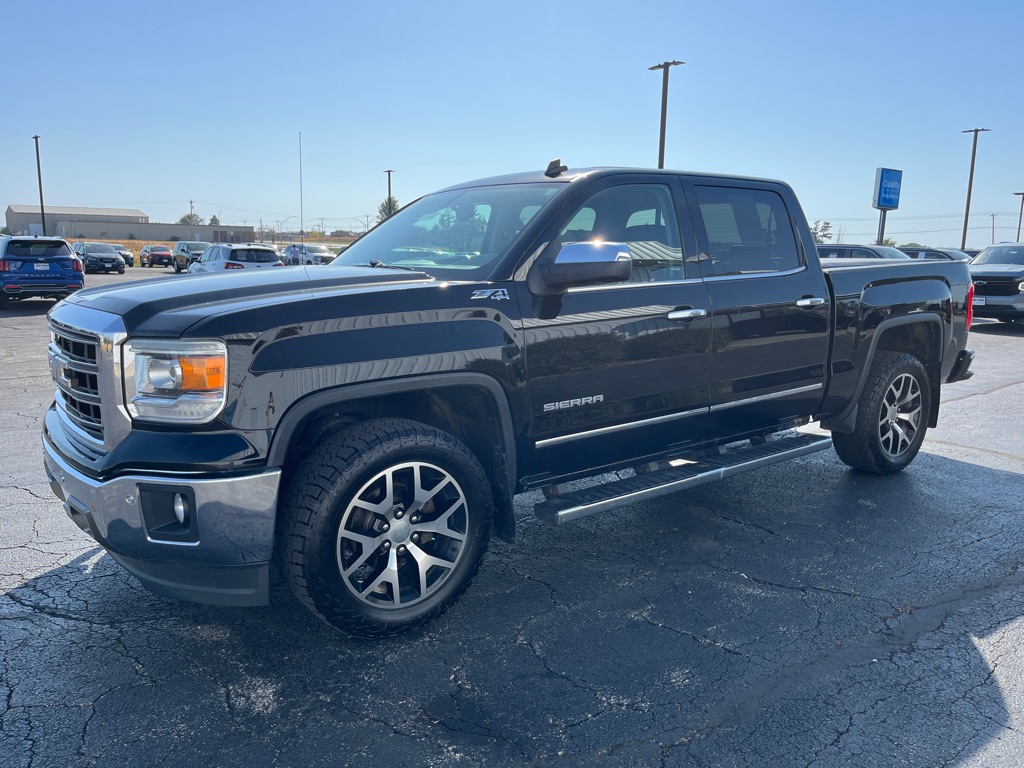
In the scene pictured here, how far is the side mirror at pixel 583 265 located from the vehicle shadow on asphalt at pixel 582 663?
57.9 inches

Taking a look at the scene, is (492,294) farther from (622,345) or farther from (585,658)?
(585,658)

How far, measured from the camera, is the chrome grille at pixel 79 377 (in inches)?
120

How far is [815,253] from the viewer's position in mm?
5047

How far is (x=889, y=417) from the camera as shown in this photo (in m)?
5.59

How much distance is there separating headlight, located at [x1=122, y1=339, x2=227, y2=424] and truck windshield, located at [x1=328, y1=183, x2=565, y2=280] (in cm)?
121

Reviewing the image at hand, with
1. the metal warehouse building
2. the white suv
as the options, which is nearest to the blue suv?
the white suv

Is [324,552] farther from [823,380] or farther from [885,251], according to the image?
[885,251]

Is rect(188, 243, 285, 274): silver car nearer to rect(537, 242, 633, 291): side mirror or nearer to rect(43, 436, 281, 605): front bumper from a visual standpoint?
rect(537, 242, 633, 291): side mirror

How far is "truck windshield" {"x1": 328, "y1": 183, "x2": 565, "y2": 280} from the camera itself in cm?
380

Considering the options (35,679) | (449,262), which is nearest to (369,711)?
(35,679)

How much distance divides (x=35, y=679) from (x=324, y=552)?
1148mm

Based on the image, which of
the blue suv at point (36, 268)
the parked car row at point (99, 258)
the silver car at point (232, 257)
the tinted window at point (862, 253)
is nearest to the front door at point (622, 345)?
the tinted window at point (862, 253)

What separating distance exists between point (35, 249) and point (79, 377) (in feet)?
57.1

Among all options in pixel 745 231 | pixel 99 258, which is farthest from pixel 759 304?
pixel 99 258
